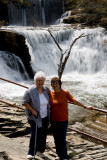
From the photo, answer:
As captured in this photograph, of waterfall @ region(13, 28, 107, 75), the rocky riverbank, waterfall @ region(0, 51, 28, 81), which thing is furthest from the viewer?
waterfall @ region(13, 28, 107, 75)

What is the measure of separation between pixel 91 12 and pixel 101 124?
2017 cm

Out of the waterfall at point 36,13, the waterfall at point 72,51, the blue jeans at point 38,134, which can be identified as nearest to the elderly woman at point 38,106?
the blue jeans at point 38,134

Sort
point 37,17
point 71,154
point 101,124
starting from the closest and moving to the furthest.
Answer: point 71,154 → point 101,124 → point 37,17

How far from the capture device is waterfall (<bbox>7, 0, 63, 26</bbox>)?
27.4 metres

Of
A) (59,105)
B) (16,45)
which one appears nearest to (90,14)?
(16,45)

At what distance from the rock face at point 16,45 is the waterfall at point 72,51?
137cm

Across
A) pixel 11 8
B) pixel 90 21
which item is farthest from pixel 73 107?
pixel 11 8

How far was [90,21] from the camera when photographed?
24.9 meters

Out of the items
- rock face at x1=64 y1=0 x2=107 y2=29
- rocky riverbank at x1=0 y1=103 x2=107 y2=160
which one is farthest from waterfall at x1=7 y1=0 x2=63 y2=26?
rocky riverbank at x1=0 y1=103 x2=107 y2=160

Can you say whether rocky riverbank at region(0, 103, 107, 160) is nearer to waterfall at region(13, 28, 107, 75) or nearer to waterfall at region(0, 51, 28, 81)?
waterfall at region(0, 51, 28, 81)

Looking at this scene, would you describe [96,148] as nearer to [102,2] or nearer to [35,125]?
[35,125]

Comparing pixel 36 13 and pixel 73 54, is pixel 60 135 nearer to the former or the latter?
pixel 73 54

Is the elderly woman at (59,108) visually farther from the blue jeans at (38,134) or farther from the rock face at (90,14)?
the rock face at (90,14)

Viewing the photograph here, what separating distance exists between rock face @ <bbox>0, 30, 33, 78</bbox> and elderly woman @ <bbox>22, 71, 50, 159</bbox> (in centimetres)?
1260
